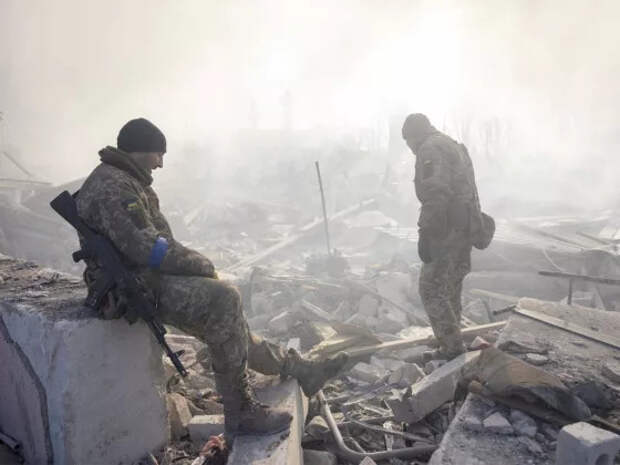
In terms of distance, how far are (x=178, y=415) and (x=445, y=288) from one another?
239 centimetres

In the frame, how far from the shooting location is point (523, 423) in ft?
7.77

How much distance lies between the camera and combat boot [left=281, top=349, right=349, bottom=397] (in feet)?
10.0

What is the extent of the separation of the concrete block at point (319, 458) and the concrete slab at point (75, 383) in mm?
916

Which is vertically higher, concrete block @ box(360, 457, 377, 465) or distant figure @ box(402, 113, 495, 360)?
distant figure @ box(402, 113, 495, 360)

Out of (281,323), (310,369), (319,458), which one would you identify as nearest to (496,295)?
(281,323)

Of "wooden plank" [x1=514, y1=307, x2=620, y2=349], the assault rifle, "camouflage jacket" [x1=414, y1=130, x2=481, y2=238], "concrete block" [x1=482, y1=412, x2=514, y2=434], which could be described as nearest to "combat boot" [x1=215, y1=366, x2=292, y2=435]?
the assault rifle

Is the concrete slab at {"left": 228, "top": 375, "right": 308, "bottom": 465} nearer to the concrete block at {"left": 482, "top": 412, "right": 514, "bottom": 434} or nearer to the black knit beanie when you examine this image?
the concrete block at {"left": 482, "top": 412, "right": 514, "bottom": 434}

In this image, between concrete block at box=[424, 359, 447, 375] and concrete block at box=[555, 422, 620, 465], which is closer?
concrete block at box=[555, 422, 620, 465]

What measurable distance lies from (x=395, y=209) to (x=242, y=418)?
568 inches

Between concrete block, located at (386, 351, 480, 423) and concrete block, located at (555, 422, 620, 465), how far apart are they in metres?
1.08

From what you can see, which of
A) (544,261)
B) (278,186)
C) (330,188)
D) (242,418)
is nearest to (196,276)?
(242,418)

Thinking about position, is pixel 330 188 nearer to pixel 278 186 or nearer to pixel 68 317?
pixel 278 186

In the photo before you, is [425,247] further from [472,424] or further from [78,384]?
[78,384]

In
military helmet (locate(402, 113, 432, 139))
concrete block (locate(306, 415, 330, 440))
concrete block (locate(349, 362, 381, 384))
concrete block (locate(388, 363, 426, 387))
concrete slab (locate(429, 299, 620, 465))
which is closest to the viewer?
concrete slab (locate(429, 299, 620, 465))
